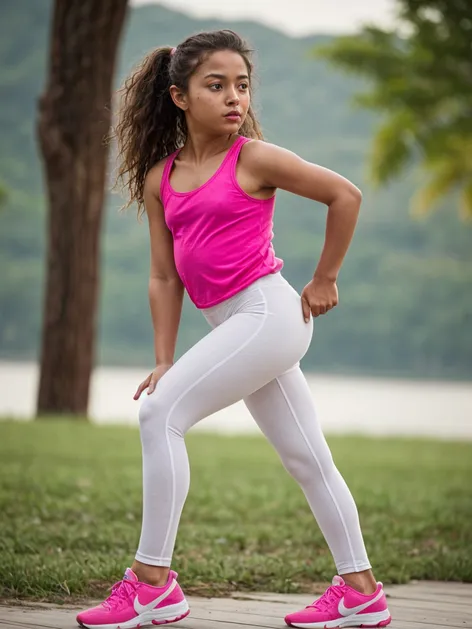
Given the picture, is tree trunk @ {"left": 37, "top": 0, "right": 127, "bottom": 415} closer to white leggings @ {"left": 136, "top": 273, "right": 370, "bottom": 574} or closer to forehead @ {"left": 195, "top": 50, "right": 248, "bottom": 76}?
forehead @ {"left": 195, "top": 50, "right": 248, "bottom": 76}

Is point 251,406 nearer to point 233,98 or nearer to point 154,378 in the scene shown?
point 154,378

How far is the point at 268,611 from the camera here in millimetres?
3521

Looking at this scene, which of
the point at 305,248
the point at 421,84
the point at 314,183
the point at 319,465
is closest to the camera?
the point at 314,183

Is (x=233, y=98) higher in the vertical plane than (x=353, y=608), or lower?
higher

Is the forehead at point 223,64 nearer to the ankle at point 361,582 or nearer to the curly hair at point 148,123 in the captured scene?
the curly hair at point 148,123

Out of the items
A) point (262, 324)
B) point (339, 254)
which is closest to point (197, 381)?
point (262, 324)

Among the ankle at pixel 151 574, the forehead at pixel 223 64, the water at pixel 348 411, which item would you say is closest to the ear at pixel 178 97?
the forehead at pixel 223 64

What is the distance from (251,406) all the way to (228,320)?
33cm

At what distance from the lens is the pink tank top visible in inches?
128

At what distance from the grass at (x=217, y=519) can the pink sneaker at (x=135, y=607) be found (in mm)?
547

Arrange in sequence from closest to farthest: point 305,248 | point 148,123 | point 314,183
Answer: point 314,183, point 148,123, point 305,248

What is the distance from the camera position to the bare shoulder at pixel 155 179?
3.47 meters

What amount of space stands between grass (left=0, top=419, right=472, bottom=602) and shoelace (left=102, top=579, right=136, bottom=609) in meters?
0.52

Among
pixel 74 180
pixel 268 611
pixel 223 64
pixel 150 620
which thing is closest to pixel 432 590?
pixel 268 611
